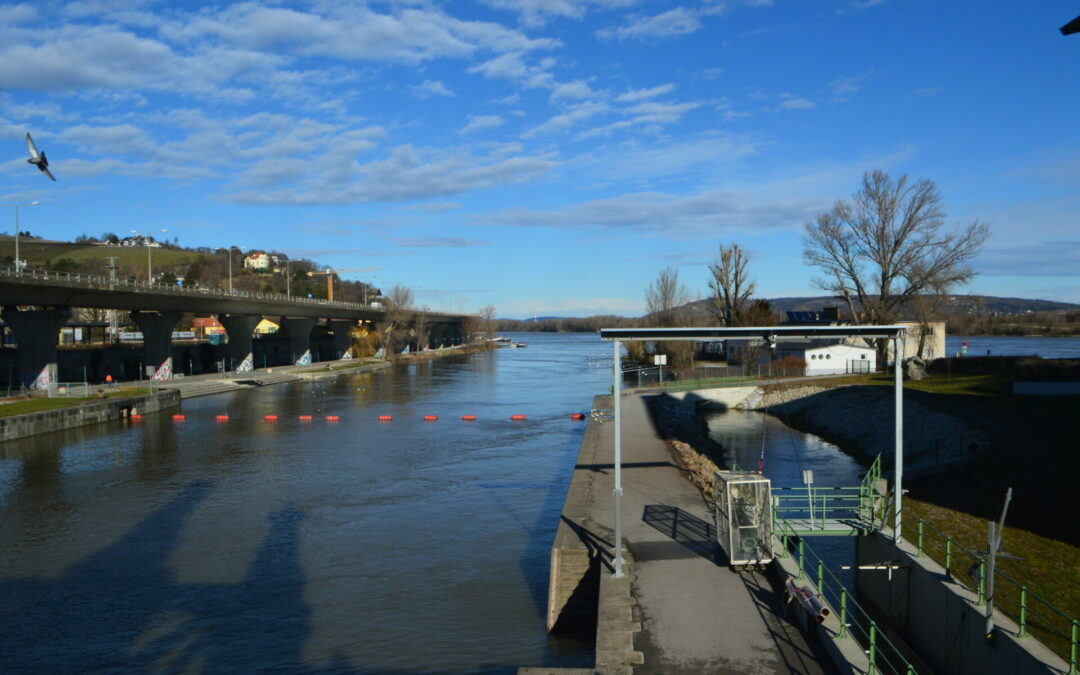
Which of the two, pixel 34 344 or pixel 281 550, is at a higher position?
pixel 34 344

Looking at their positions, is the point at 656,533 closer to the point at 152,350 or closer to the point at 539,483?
the point at 539,483

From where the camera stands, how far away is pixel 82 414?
39.0 meters

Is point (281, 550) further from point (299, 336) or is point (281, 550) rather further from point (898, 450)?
point (299, 336)

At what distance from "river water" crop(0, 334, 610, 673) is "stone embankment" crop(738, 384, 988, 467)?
38.2 feet

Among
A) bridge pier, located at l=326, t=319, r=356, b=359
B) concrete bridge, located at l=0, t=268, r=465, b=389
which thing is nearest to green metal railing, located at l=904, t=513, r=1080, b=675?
concrete bridge, located at l=0, t=268, r=465, b=389

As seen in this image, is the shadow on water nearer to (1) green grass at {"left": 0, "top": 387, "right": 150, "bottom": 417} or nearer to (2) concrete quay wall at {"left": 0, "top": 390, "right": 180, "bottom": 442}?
(2) concrete quay wall at {"left": 0, "top": 390, "right": 180, "bottom": 442}

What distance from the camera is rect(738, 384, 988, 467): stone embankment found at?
24.9 m

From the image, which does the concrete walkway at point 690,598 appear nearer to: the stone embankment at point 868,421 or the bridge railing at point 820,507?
the bridge railing at point 820,507

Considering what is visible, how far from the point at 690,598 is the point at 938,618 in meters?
3.73

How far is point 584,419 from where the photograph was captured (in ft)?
135

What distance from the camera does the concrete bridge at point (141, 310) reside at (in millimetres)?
47047

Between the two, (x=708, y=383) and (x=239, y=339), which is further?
(x=239, y=339)

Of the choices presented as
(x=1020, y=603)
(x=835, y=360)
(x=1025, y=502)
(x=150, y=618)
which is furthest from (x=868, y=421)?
(x=150, y=618)

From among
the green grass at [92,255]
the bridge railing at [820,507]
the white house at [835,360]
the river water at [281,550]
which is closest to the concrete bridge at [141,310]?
the river water at [281,550]
